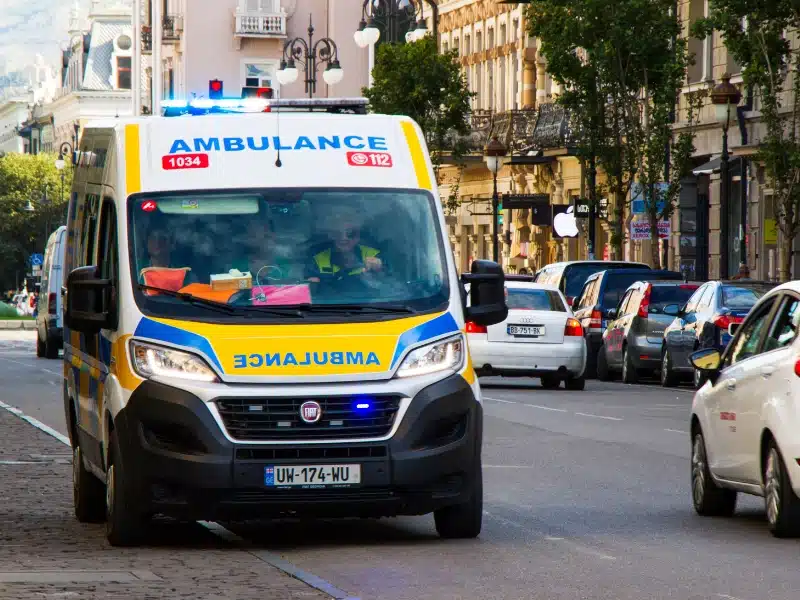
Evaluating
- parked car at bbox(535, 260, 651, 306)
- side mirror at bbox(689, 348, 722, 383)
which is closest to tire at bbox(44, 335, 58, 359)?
parked car at bbox(535, 260, 651, 306)

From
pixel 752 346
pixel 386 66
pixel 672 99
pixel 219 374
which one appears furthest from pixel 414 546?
pixel 386 66

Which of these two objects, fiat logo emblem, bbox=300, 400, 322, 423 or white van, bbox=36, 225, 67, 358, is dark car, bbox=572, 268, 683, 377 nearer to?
white van, bbox=36, 225, 67, 358

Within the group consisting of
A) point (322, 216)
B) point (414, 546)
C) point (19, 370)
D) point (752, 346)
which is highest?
point (322, 216)

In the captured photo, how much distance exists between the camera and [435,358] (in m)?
12.0

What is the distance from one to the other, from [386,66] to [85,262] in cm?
4929

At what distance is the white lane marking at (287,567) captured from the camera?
10.2 m

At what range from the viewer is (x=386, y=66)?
63.1m

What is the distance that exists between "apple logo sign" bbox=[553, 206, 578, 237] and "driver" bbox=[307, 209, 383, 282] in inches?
1809

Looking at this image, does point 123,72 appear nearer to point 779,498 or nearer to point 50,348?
point 50,348

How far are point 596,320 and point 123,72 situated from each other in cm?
12050

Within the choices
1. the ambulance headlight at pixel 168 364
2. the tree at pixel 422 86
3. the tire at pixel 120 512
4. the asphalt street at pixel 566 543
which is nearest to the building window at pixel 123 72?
the tree at pixel 422 86

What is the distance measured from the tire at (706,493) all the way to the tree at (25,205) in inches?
4608

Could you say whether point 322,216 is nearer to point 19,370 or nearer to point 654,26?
point 19,370

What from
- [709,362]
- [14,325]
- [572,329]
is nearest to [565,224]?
[572,329]
